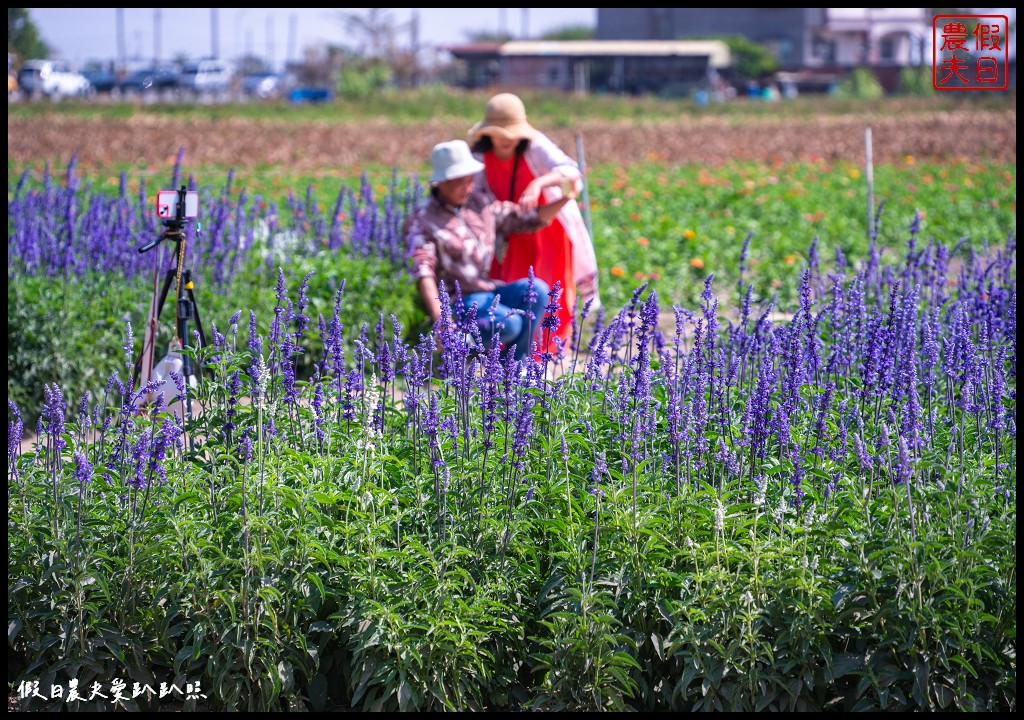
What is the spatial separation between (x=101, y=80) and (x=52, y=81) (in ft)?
16.4

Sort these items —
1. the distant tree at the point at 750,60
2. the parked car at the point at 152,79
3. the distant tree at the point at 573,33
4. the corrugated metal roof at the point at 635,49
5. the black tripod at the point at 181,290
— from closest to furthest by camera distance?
the black tripod at the point at 181,290 → the parked car at the point at 152,79 → the corrugated metal roof at the point at 635,49 → the distant tree at the point at 750,60 → the distant tree at the point at 573,33

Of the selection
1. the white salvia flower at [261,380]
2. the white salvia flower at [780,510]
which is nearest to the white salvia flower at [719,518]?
the white salvia flower at [780,510]

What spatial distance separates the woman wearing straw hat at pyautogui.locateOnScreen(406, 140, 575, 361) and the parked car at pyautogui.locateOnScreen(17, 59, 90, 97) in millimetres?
36289

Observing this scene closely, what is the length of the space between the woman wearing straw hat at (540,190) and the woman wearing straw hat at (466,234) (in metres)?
0.11

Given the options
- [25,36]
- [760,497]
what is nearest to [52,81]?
[25,36]

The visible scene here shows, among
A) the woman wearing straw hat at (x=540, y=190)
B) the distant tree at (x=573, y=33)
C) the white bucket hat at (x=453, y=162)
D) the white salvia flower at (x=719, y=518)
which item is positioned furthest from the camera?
the distant tree at (x=573, y=33)

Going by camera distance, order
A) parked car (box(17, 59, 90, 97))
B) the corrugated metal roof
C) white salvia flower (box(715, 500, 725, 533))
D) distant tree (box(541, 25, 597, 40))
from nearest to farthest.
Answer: white salvia flower (box(715, 500, 725, 533)), parked car (box(17, 59, 90, 97)), the corrugated metal roof, distant tree (box(541, 25, 597, 40))

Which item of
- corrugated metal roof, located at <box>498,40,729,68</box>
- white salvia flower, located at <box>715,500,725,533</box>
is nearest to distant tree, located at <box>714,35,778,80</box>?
corrugated metal roof, located at <box>498,40,729,68</box>

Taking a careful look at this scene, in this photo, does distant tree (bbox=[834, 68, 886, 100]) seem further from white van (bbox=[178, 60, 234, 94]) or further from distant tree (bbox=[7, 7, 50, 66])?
distant tree (bbox=[7, 7, 50, 66])

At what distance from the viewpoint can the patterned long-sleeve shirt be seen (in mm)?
5934

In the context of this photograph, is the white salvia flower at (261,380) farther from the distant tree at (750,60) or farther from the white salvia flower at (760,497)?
the distant tree at (750,60)

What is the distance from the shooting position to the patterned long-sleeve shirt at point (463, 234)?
593cm

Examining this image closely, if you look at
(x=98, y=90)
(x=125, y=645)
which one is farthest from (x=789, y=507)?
(x=98, y=90)

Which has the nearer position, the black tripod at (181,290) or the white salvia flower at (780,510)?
the white salvia flower at (780,510)
